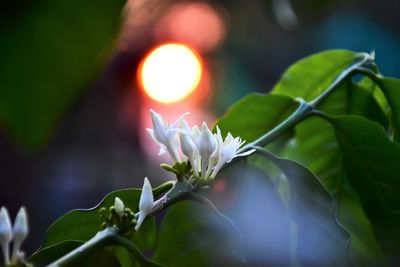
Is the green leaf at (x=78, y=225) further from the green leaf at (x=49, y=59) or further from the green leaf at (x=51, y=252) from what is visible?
the green leaf at (x=49, y=59)

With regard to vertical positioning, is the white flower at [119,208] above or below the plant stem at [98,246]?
above

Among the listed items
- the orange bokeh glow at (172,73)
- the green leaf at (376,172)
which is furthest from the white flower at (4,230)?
the orange bokeh glow at (172,73)

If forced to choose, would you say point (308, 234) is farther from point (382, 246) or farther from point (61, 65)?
point (61, 65)

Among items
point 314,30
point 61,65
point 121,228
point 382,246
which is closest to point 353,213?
point 382,246

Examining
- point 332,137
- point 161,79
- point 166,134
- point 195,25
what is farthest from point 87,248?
point 195,25

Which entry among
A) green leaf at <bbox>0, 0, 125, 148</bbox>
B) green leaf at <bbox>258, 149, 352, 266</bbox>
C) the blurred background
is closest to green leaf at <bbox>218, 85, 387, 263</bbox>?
green leaf at <bbox>258, 149, 352, 266</bbox>

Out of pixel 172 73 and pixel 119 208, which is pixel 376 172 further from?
pixel 172 73
